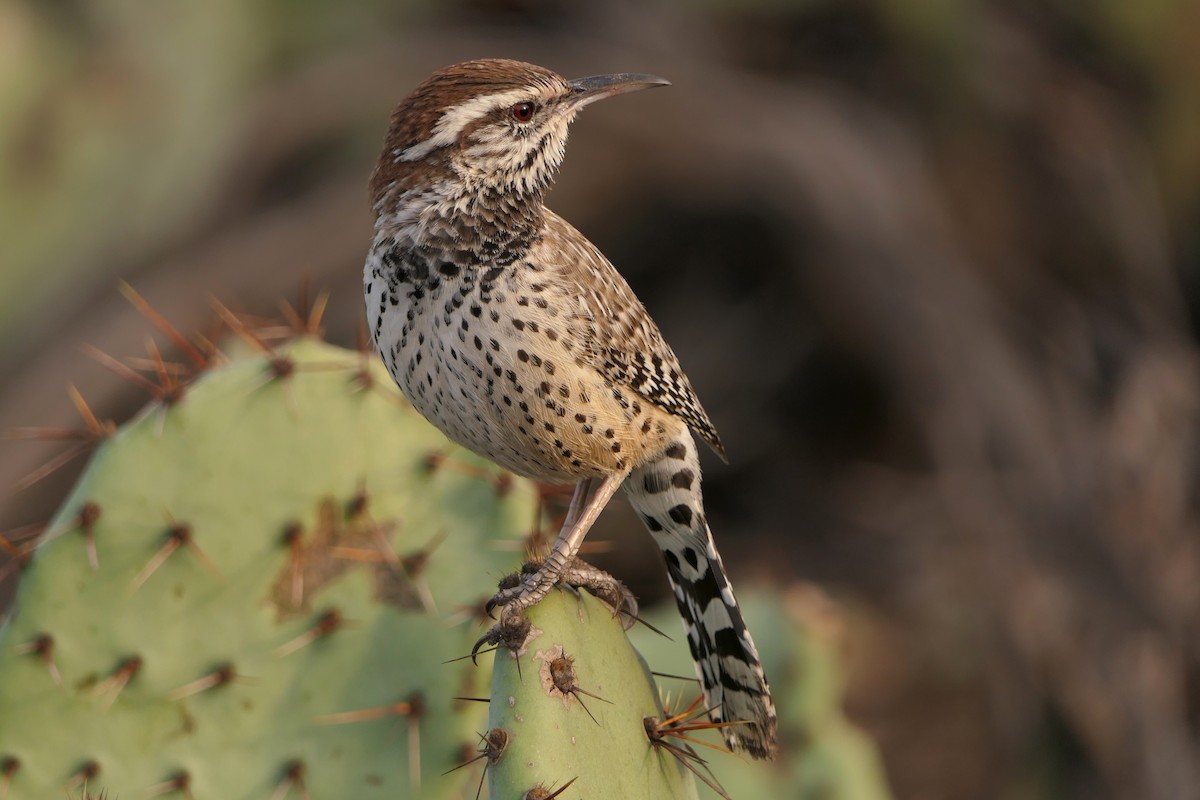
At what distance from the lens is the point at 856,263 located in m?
5.23

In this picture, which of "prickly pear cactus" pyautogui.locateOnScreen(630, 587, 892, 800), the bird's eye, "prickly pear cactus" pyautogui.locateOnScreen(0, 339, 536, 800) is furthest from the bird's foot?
"prickly pear cactus" pyautogui.locateOnScreen(630, 587, 892, 800)

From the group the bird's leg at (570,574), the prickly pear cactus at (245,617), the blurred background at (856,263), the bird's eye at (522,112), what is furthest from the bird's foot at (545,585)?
the blurred background at (856,263)

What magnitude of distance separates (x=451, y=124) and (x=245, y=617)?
0.81 metres

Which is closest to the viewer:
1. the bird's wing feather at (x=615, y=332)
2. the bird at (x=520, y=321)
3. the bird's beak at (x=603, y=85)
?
the bird at (x=520, y=321)

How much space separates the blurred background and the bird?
261cm

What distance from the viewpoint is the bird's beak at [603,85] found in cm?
208

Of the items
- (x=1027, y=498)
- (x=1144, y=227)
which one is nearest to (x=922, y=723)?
(x=1027, y=498)

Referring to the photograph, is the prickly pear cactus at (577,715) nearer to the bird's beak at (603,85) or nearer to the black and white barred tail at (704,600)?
the black and white barred tail at (704,600)

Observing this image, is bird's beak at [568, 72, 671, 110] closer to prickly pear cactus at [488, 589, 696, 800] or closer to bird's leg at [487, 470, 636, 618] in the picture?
bird's leg at [487, 470, 636, 618]

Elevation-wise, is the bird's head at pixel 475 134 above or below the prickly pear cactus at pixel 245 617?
above

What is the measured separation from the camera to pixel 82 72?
5.41 meters

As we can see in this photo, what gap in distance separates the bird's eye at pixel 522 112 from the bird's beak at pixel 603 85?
8 centimetres

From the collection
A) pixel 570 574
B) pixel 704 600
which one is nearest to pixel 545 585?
pixel 570 574

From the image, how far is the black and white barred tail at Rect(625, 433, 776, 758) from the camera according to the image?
2.04 metres
